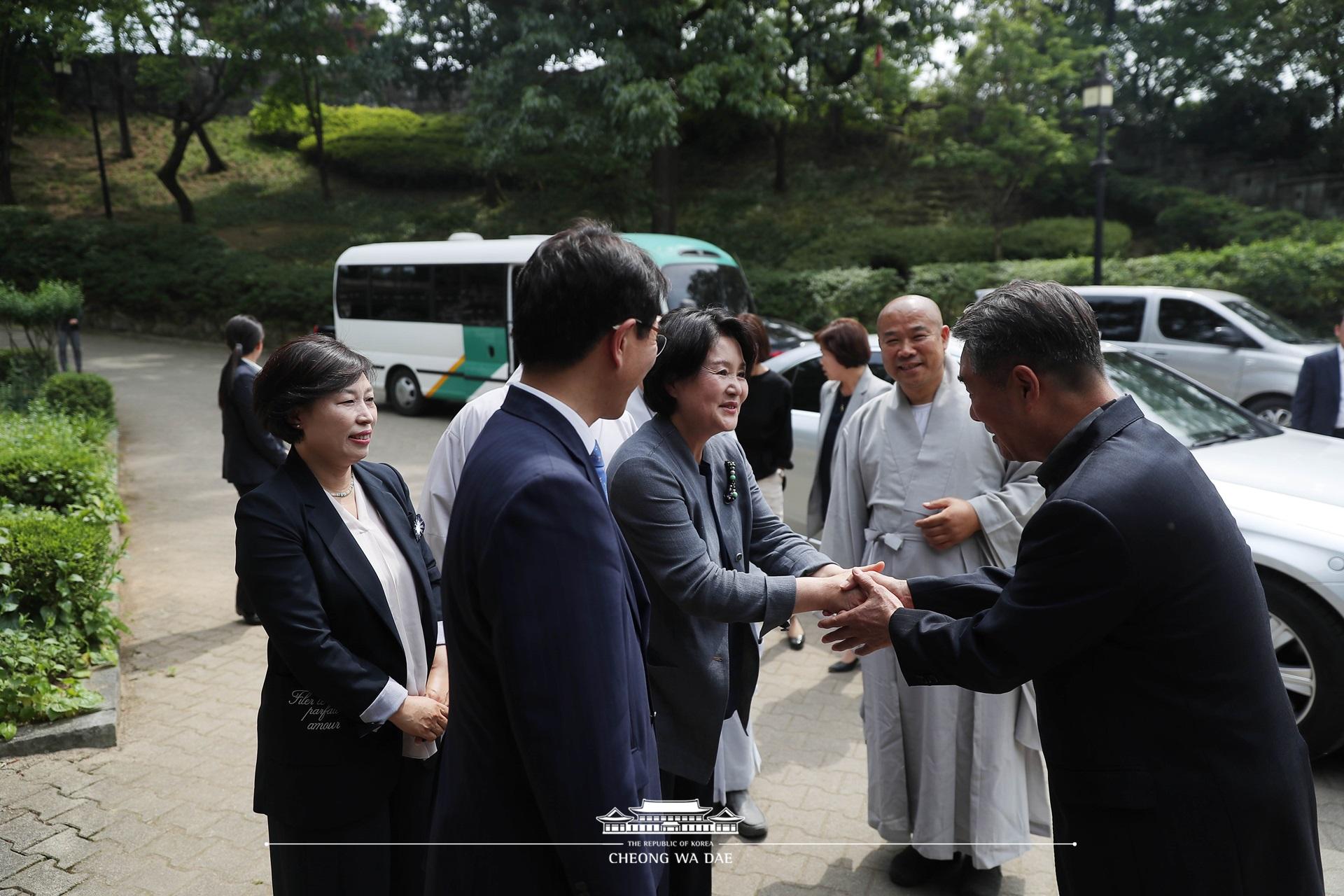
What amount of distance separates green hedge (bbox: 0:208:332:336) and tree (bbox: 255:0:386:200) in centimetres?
504

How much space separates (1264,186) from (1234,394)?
14.8 meters

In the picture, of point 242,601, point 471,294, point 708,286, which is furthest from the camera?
point 471,294

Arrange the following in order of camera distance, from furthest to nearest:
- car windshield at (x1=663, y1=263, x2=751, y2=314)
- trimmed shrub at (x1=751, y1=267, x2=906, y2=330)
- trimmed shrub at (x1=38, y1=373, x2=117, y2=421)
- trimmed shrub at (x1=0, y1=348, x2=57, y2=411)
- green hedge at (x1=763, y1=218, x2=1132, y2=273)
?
green hedge at (x1=763, y1=218, x2=1132, y2=273) → trimmed shrub at (x1=751, y1=267, x2=906, y2=330) → car windshield at (x1=663, y1=263, x2=751, y2=314) → trimmed shrub at (x1=0, y1=348, x2=57, y2=411) → trimmed shrub at (x1=38, y1=373, x2=117, y2=421)

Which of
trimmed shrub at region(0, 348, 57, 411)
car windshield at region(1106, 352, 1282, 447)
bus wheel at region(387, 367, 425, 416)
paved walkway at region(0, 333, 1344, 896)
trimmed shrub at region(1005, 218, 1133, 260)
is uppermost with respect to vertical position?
trimmed shrub at region(1005, 218, 1133, 260)

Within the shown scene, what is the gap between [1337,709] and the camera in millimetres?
4152

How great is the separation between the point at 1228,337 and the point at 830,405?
25.4 feet

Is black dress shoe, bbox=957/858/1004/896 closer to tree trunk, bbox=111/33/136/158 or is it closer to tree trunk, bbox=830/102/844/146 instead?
tree trunk, bbox=830/102/844/146

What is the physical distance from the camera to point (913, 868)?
11.6 feet

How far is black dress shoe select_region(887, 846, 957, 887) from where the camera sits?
353 centimetres

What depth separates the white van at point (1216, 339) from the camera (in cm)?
1087

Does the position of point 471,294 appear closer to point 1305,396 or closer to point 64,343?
point 64,343

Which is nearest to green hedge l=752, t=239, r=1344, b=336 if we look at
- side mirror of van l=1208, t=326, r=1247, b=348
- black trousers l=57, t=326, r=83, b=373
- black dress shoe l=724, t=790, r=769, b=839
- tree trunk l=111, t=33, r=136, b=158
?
side mirror of van l=1208, t=326, r=1247, b=348

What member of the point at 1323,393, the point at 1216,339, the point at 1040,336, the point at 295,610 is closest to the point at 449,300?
the point at 1216,339

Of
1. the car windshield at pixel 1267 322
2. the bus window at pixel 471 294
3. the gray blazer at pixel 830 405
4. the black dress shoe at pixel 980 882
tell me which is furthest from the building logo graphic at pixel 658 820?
the bus window at pixel 471 294
